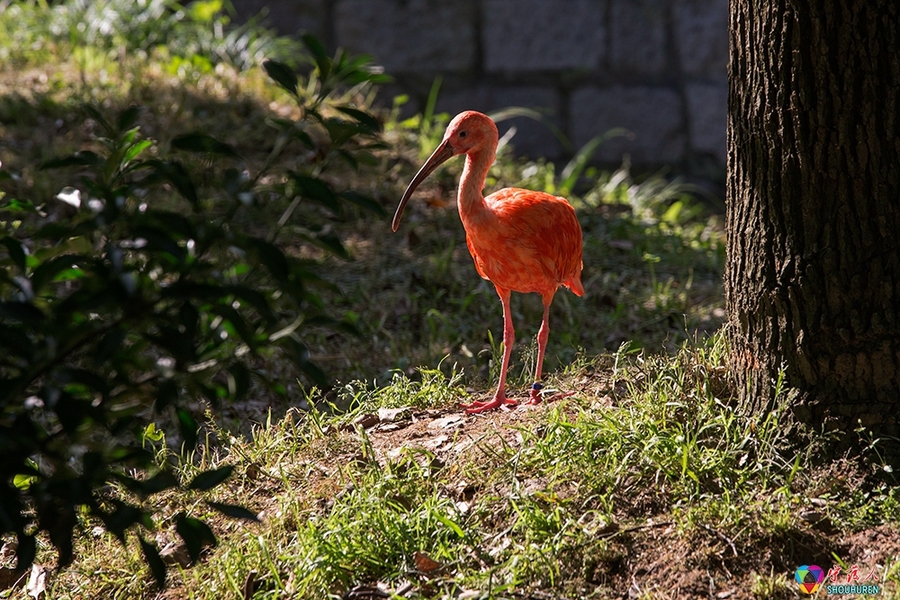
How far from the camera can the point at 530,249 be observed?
3361mm

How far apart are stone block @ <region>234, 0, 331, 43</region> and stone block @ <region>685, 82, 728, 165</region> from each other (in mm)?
3004

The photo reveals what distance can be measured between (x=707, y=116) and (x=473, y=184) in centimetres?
446

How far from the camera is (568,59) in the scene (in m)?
7.18

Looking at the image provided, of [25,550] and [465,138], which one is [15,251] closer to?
[25,550]

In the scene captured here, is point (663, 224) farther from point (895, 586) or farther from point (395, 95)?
point (895, 586)

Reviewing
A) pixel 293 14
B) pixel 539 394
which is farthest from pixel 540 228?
pixel 293 14

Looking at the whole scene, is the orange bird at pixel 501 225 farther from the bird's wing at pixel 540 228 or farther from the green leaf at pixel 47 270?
the green leaf at pixel 47 270

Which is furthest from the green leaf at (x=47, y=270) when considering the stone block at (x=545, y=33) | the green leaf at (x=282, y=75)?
the stone block at (x=545, y=33)

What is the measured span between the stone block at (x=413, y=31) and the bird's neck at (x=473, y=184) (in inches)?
162

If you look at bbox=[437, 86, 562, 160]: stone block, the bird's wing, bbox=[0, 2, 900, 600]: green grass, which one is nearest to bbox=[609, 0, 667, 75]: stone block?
bbox=[437, 86, 562, 160]: stone block

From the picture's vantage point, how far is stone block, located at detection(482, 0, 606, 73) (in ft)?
23.4

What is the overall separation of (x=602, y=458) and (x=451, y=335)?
6.03ft

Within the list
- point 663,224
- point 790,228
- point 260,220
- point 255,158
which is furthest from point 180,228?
point 663,224

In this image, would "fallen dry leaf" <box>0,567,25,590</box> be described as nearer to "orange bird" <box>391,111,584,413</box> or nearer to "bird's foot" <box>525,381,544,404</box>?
"orange bird" <box>391,111,584,413</box>
